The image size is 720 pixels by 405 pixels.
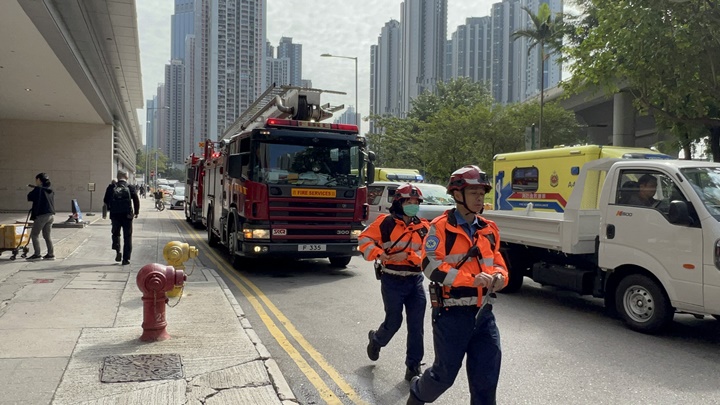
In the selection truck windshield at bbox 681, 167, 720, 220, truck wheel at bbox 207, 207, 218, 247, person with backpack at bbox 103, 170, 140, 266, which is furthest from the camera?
truck wheel at bbox 207, 207, 218, 247

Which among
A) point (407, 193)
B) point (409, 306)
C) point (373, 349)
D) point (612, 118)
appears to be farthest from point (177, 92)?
point (409, 306)

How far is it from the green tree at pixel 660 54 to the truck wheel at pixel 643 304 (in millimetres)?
6237

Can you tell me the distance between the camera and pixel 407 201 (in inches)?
192

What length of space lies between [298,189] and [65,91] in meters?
15.5

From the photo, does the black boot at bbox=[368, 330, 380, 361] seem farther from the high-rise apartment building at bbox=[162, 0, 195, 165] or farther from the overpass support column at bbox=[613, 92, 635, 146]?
the high-rise apartment building at bbox=[162, 0, 195, 165]

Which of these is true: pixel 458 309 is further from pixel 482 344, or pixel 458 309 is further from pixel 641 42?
pixel 641 42

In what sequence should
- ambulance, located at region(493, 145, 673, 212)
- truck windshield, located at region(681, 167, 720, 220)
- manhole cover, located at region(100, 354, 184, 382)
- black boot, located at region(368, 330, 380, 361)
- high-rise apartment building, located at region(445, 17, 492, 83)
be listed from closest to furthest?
manhole cover, located at region(100, 354, 184, 382), black boot, located at region(368, 330, 380, 361), truck windshield, located at region(681, 167, 720, 220), ambulance, located at region(493, 145, 673, 212), high-rise apartment building, located at region(445, 17, 492, 83)

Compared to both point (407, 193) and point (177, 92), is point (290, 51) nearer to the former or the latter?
point (177, 92)

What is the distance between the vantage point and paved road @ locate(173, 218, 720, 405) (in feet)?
15.6

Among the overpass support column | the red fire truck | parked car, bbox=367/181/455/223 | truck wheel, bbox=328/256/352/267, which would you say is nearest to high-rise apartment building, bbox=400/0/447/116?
the overpass support column

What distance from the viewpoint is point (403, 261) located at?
15.8 feet

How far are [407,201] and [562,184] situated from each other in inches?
318

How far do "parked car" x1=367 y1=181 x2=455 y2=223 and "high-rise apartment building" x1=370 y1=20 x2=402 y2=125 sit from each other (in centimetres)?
5917

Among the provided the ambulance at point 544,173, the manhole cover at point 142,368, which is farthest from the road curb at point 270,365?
the ambulance at point 544,173
